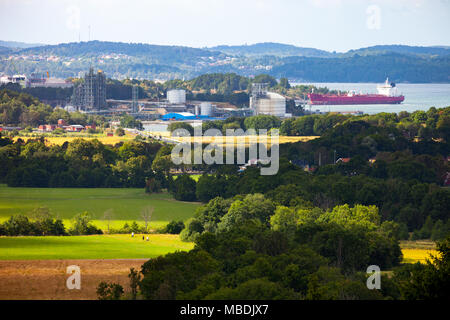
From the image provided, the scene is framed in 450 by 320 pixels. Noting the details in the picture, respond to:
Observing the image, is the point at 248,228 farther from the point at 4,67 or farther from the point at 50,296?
the point at 4,67

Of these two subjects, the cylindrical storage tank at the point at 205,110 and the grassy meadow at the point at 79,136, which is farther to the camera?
the cylindrical storage tank at the point at 205,110

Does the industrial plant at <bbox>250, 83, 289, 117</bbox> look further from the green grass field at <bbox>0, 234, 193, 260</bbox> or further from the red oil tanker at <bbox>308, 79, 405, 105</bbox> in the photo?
the green grass field at <bbox>0, 234, 193, 260</bbox>

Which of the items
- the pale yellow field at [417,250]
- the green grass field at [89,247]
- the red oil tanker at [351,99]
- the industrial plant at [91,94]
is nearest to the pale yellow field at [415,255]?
the pale yellow field at [417,250]

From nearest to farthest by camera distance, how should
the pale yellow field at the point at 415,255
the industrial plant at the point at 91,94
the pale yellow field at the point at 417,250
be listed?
the pale yellow field at the point at 415,255
the pale yellow field at the point at 417,250
the industrial plant at the point at 91,94

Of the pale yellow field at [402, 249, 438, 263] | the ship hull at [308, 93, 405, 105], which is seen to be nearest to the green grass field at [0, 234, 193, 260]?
the pale yellow field at [402, 249, 438, 263]

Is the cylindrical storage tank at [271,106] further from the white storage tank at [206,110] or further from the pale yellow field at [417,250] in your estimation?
the pale yellow field at [417,250]

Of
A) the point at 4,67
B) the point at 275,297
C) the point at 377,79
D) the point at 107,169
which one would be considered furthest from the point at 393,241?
the point at 377,79

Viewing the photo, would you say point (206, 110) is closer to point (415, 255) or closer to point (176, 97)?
point (176, 97)
